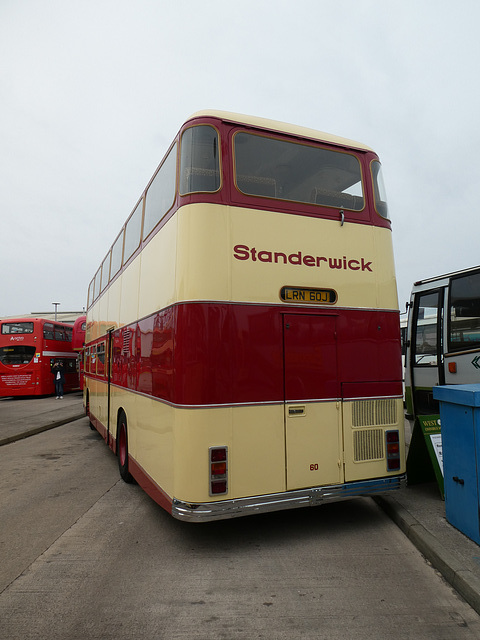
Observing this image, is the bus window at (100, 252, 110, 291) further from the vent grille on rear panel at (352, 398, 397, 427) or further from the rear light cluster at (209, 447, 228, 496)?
the vent grille on rear panel at (352, 398, 397, 427)

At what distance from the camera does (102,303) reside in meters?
10.1

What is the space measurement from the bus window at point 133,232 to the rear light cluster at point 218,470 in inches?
140

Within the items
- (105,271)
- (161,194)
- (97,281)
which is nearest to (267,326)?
(161,194)

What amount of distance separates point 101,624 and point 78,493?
365 cm

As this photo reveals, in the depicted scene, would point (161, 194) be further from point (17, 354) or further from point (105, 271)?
point (17, 354)

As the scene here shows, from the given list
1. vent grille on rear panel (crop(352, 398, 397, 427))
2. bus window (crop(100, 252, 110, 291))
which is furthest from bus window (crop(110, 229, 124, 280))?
vent grille on rear panel (crop(352, 398, 397, 427))

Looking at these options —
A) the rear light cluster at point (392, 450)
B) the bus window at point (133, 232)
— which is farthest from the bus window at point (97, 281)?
the rear light cluster at point (392, 450)

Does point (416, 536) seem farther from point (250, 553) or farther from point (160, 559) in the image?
point (160, 559)

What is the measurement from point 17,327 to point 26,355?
1.45 metres

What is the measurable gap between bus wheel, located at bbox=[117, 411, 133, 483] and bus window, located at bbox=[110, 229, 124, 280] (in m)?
2.77

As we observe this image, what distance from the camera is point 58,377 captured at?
75.3 feet

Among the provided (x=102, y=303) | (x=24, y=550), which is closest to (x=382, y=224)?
(x=24, y=550)

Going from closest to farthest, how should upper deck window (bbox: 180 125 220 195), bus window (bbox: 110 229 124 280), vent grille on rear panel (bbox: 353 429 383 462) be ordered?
upper deck window (bbox: 180 125 220 195) → vent grille on rear panel (bbox: 353 429 383 462) → bus window (bbox: 110 229 124 280)

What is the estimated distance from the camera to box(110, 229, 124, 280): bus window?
26.9 feet
